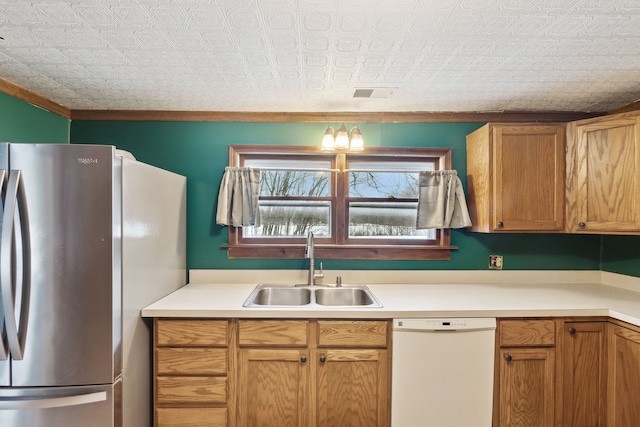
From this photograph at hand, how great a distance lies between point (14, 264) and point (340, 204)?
189cm

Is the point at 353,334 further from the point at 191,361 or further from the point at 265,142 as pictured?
the point at 265,142

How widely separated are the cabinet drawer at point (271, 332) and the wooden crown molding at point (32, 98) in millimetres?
1990

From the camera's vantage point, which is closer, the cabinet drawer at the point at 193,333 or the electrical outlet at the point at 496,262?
the cabinet drawer at the point at 193,333

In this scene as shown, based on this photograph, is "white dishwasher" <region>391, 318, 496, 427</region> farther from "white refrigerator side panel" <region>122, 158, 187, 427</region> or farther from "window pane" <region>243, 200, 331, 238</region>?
"white refrigerator side panel" <region>122, 158, 187, 427</region>

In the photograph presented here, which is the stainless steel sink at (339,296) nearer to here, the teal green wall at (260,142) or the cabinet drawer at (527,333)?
the teal green wall at (260,142)

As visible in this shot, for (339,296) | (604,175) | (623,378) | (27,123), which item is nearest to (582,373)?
(623,378)

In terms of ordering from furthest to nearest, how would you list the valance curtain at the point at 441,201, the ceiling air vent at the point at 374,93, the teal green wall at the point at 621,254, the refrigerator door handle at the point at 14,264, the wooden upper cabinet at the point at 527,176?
the valance curtain at the point at 441,201
the teal green wall at the point at 621,254
the wooden upper cabinet at the point at 527,176
the ceiling air vent at the point at 374,93
the refrigerator door handle at the point at 14,264

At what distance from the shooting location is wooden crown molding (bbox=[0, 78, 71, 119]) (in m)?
1.93

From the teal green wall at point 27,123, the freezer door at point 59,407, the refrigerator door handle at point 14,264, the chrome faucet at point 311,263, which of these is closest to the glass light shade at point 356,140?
the chrome faucet at point 311,263

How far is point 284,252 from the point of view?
2.47 metres

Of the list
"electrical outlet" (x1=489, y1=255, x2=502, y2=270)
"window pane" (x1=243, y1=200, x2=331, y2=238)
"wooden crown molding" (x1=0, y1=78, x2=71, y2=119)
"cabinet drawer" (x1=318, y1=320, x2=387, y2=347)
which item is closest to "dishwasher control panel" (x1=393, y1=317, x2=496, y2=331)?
"cabinet drawer" (x1=318, y1=320, x2=387, y2=347)

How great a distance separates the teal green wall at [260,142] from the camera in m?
2.49

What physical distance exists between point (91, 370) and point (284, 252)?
4.36 ft

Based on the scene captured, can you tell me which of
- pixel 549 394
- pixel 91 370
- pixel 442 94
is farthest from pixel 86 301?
pixel 549 394
